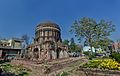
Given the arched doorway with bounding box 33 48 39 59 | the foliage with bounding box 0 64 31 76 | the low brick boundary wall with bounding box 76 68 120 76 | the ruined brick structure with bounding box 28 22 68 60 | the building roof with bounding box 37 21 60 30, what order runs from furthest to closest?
the building roof with bounding box 37 21 60 30 < the arched doorway with bounding box 33 48 39 59 < the ruined brick structure with bounding box 28 22 68 60 < the foliage with bounding box 0 64 31 76 < the low brick boundary wall with bounding box 76 68 120 76

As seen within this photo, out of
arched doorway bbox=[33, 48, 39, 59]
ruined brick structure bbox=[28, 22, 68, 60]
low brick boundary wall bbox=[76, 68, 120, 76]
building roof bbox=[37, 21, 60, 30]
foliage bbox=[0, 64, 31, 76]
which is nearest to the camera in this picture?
low brick boundary wall bbox=[76, 68, 120, 76]

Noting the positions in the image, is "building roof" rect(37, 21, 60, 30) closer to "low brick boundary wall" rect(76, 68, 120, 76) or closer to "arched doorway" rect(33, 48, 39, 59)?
"arched doorway" rect(33, 48, 39, 59)

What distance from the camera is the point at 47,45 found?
5544 centimetres

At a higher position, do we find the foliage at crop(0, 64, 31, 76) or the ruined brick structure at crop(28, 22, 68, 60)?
the ruined brick structure at crop(28, 22, 68, 60)

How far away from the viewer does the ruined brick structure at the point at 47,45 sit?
55072mm

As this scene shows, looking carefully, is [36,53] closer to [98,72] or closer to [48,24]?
[48,24]

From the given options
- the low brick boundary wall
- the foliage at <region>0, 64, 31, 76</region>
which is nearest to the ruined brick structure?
the foliage at <region>0, 64, 31, 76</region>

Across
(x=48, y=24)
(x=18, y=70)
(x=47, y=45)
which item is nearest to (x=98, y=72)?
(x=18, y=70)

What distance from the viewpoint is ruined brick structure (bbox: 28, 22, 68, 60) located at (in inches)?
2168

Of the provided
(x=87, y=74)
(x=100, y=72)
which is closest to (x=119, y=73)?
(x=100, y=72)

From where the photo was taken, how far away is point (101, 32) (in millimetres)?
52875

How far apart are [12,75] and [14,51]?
3991cm

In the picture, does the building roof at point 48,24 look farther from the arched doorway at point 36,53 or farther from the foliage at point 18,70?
the foliage at point 18,70

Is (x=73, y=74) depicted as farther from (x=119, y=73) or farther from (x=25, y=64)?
(x=25, y=64)
